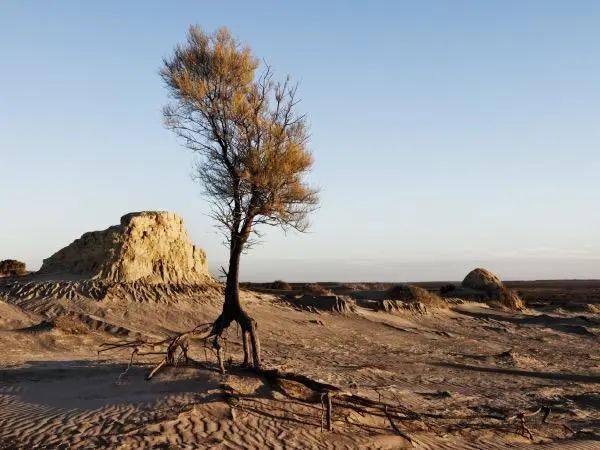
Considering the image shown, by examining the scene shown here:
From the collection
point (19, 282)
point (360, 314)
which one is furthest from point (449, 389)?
point (19, 282)

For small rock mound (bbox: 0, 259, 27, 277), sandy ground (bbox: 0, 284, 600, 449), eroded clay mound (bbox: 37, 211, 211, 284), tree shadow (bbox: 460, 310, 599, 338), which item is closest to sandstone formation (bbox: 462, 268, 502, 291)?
tree shadow (bbox: 460, 310, 599, 338)

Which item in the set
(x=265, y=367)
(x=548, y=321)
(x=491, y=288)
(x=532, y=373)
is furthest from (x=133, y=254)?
(x=491, y=288)

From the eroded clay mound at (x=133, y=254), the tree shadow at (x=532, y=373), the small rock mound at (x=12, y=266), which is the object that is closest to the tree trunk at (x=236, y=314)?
the tree shadow at (x=532, y=373)

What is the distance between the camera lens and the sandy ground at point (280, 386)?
8.59 metres

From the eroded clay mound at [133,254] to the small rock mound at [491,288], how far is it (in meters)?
26.2

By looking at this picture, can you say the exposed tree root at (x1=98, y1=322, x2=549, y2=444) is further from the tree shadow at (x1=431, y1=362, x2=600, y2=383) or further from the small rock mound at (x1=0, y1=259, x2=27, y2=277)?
the small rock mound at (x1=0, y1=259, x2=27, y2=277)

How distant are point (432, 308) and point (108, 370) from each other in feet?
82.8

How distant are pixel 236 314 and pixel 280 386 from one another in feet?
8.21

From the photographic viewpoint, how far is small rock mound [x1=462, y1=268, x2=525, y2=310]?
140 ft

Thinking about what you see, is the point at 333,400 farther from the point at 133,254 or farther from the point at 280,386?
the point at 133,254

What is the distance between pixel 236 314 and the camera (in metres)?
12.2

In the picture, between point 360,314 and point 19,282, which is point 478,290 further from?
point 19,282

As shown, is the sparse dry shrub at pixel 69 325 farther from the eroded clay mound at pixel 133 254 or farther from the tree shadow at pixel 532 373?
the tree shadow at pixel 532 373

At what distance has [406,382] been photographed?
1441 cm
